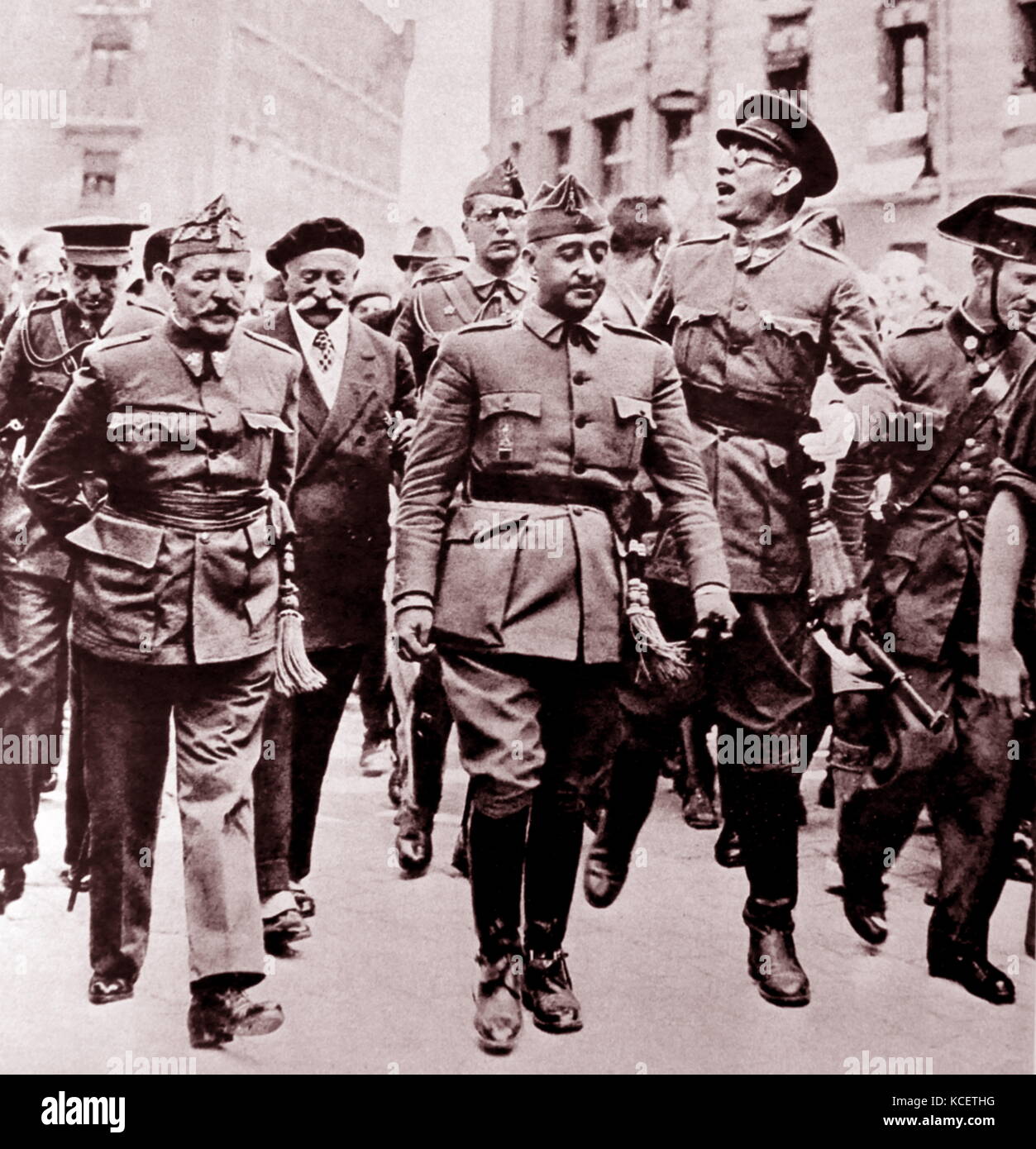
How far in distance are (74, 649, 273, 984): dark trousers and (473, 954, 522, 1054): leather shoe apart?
0.56 meters

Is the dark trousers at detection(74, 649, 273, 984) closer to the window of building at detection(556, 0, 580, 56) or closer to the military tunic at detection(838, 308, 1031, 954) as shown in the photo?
the military tunic at detection(838, 308, 1031, 954)

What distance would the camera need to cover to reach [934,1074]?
10.9ft

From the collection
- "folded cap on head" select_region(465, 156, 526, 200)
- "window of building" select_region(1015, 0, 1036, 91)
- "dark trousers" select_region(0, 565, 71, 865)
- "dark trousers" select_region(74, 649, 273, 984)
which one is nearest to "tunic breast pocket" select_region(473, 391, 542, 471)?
"dark trousers" select_region(74, 649, 273, 984)

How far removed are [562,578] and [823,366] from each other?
3.50 ft

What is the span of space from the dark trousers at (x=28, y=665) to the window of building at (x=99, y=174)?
3.61 ft

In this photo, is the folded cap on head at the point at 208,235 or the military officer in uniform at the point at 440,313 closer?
the folded cap on head at the point at 208,235

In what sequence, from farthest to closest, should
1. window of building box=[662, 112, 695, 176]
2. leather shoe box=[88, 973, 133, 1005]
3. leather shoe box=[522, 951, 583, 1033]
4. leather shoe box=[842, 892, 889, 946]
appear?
window of building box=[662, 112, 695, 176]
leather shoe box=[842, 892, 889, 946]
leather shoe box=[88, 973, 133, 1005]
leather shoe box=[522, 951, 583, 1033]

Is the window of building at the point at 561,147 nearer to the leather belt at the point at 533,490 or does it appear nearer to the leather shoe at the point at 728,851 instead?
the leather belt at the point at 533,490

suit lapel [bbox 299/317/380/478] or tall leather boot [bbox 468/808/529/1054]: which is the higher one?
suit lapel [bbox 299/317/380/478]

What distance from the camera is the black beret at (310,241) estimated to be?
3.72 m

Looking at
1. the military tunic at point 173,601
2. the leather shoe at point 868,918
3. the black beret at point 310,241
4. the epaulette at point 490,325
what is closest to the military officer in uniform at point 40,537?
the black beret at point 310,241

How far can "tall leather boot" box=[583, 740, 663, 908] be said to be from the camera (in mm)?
3660

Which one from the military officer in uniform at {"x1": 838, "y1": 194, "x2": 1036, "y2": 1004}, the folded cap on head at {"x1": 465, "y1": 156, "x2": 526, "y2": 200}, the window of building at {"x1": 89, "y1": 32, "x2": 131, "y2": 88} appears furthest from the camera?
the folded cap on head at {"x1": 465, "y1": 156, "x2": 526, "y2": 200}

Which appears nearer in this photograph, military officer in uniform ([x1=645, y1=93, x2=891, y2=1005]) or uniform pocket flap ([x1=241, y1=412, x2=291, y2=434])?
uniform pocket flap ([x1=241, y1=412, x2=291, y2=434])
